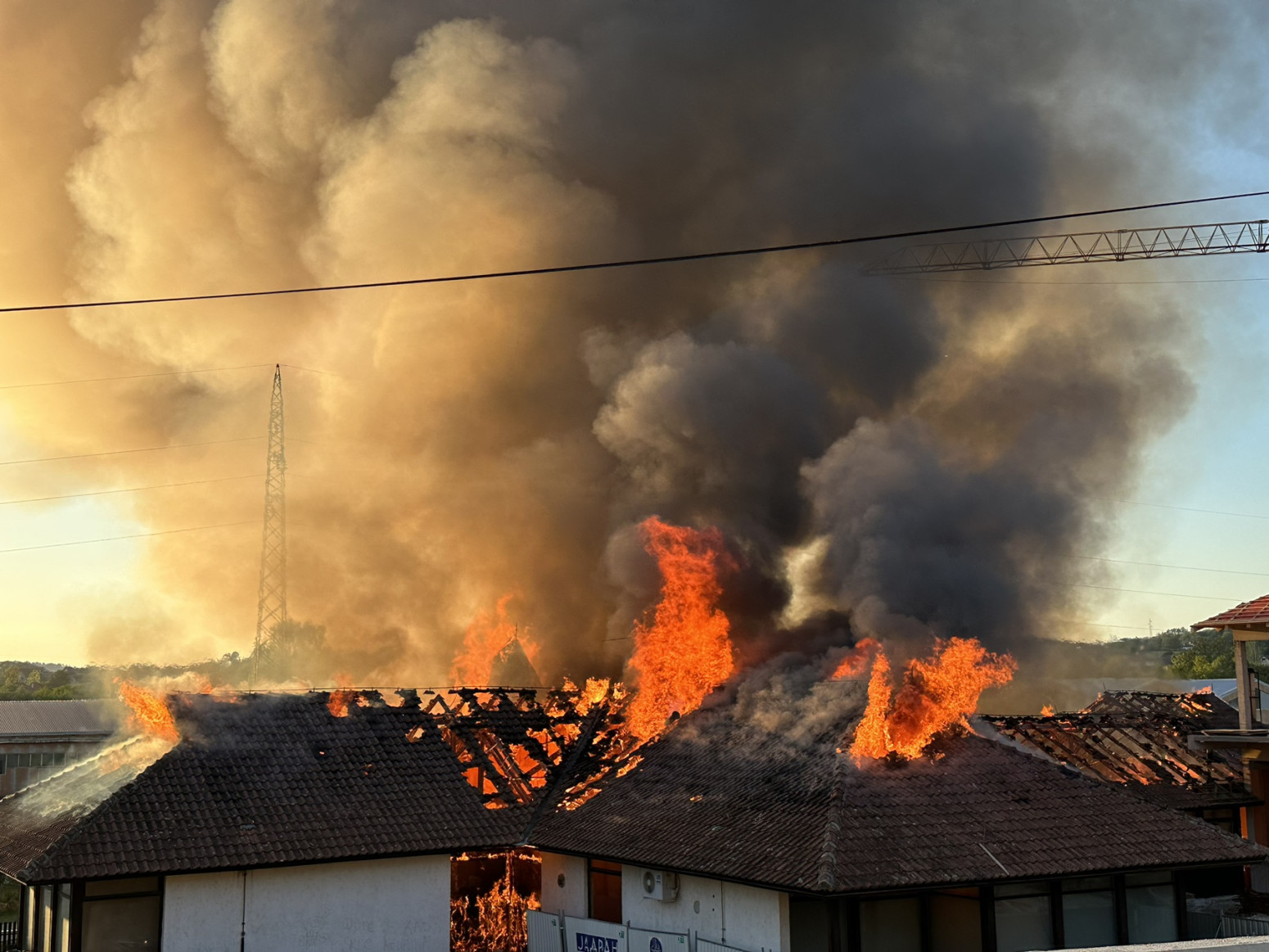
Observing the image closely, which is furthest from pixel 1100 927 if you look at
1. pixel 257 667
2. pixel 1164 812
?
pixel 257 667

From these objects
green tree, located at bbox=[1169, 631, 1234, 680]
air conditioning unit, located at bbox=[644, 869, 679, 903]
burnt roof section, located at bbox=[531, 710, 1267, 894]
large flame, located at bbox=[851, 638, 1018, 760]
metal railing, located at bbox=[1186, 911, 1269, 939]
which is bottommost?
metal railing, located at bbox=[1186, 911, 1269, 939]

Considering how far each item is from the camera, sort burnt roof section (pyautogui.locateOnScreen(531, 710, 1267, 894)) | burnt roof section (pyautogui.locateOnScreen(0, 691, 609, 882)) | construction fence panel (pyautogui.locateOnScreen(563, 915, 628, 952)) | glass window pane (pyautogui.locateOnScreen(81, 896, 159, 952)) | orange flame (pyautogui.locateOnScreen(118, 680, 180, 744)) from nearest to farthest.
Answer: burnt roof section (pyautogui.locateOnScreen(531, 710, 1267, 894)) → glass window pane (pyautogui.locateOnScreen(81, 896, 159, 952)) → burnt roof section (pyautogui.locateOnScreen(0, 691, 609, 882)) → construction fence panel (pyautogui.locateOnScreen(563, 915, 628, 952)) → orange flame (pyautogui.locateOnScreen(118, 680, 180, 744))

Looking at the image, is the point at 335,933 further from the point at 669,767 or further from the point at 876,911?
the point at 876,911

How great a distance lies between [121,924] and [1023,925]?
15.6 m

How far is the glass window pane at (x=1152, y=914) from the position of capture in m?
21.5

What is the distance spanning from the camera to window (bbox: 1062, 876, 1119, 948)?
20859mm

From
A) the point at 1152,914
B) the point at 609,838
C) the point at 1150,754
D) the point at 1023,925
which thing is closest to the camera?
the point at 1023,925

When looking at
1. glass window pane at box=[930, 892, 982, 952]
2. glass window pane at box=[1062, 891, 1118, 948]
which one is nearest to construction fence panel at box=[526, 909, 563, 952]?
glass window pane at box=[930, 892, 982, 952]

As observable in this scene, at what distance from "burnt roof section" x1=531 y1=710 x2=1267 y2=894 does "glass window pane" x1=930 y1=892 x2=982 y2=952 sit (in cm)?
106

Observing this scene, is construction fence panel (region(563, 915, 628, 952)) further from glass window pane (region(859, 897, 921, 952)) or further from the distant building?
the distant building

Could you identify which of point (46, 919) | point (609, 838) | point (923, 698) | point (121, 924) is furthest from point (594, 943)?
point (46, 919)

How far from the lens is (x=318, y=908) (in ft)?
76.0

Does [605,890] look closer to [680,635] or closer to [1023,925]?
[680,635]

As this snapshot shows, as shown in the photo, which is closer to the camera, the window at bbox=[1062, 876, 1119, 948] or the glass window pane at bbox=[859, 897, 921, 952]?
the glass window pane at bbox=[859, 897, 921, 952]
